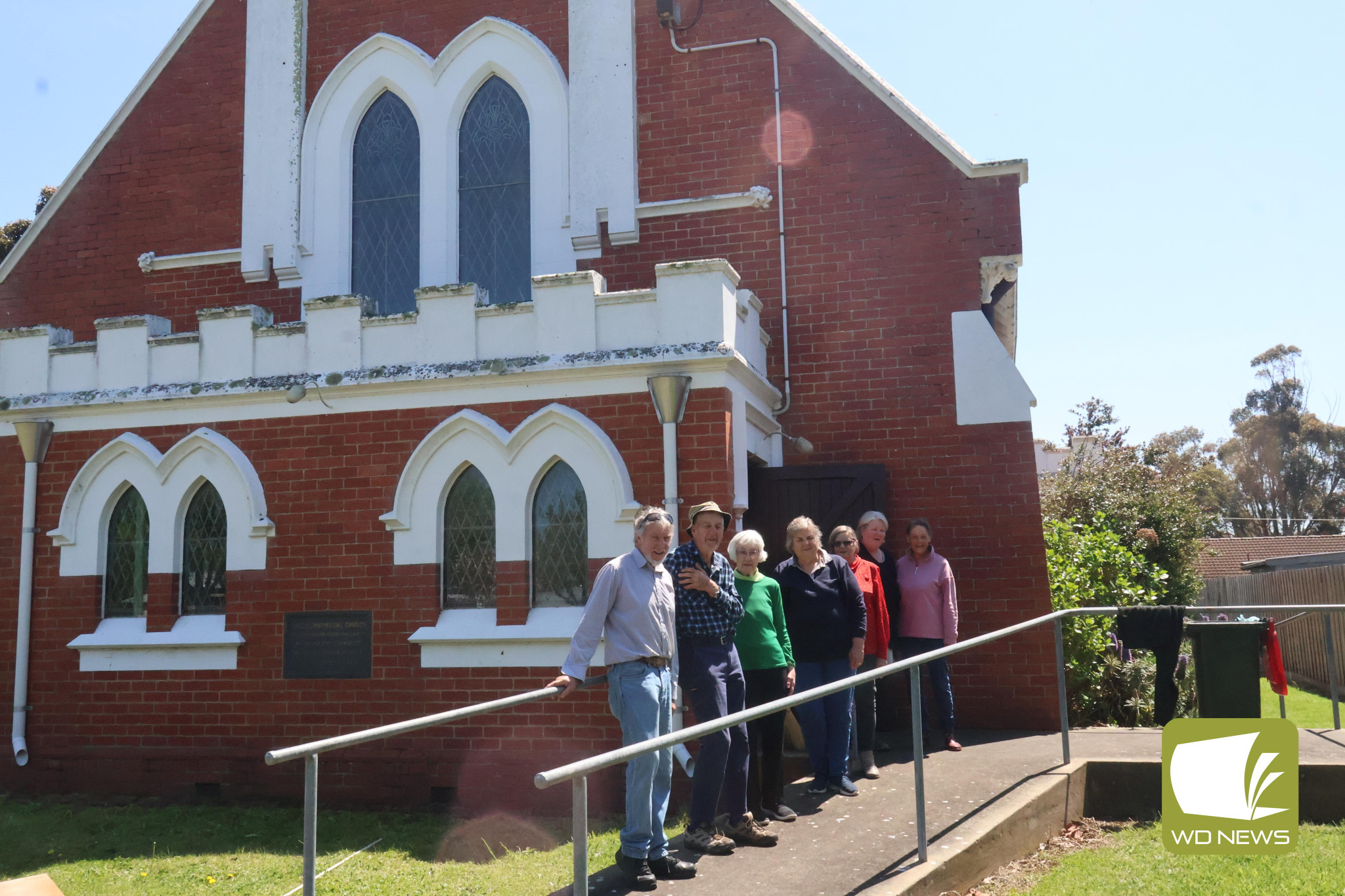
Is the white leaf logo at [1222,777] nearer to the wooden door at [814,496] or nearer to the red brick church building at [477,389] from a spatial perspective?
the red brick church building at [477,389]

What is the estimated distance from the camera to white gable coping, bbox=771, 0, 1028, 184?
9578 millimetres

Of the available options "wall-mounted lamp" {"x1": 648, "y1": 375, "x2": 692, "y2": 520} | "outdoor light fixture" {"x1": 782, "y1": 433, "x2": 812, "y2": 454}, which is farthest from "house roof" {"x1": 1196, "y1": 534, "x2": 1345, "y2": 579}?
"wall-mounted lamp" {"x1": 648, "y1": 375, "x2": 692, "y2": 520}

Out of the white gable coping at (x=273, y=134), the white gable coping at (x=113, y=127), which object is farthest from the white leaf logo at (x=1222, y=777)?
the white gable coping at (x=113, y=127)

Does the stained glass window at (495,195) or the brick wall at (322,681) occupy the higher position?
the stained glass window at (495,195)

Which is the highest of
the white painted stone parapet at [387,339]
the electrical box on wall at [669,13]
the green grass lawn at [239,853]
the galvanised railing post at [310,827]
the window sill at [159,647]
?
the electrical box on wall at [669,13]

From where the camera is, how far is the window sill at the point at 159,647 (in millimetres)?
9094

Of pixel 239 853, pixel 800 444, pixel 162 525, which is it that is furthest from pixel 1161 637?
pixel 162 525

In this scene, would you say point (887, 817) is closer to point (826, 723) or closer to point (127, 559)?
point (826, 723)

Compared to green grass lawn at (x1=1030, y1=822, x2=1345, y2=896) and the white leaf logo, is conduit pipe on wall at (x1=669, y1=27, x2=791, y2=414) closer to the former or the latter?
the white leaf logo

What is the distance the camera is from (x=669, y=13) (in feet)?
34.2

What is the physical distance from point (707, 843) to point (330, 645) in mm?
4668

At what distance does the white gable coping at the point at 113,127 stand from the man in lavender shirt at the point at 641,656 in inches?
380

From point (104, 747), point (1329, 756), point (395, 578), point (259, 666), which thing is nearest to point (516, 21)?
point (395, 578)

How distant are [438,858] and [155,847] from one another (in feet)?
7.51
